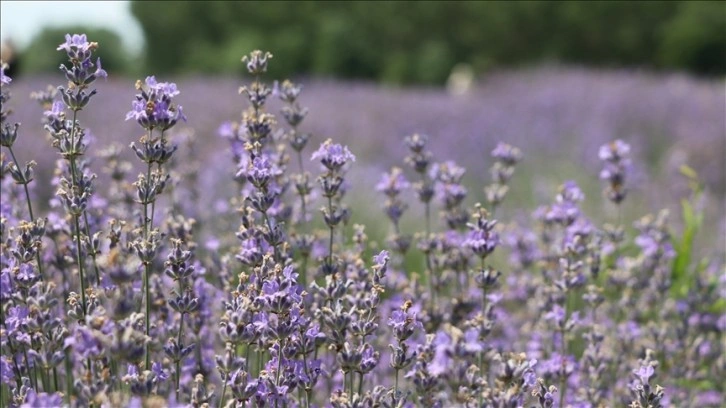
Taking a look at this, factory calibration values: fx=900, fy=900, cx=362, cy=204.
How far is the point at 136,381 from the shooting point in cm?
145

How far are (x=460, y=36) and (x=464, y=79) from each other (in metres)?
1.94

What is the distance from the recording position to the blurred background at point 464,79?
311 inches

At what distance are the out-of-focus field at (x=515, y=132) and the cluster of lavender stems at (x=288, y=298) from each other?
2233 millimetres

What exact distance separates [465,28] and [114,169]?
753 inches

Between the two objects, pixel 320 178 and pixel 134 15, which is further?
pixel 134 15

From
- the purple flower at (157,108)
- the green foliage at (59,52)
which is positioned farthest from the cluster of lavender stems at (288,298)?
the green foliage at (59,52)

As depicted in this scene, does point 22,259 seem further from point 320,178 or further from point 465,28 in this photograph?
point 465,28

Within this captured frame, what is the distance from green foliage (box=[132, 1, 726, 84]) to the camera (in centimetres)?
1931

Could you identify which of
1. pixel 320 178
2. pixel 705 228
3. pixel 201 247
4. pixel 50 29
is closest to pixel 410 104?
pixel 705 228

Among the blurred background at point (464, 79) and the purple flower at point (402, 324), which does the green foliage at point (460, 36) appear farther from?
the purple flower at point (402, 324)

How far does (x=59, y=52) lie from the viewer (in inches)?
872

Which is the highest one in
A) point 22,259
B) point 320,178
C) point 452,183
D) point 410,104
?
point 410,104

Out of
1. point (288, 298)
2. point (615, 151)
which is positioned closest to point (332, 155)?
point (288, 298)

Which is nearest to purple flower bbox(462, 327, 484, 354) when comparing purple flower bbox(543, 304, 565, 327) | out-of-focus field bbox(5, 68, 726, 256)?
purple flower bbox(543, 304, 565, 327)
